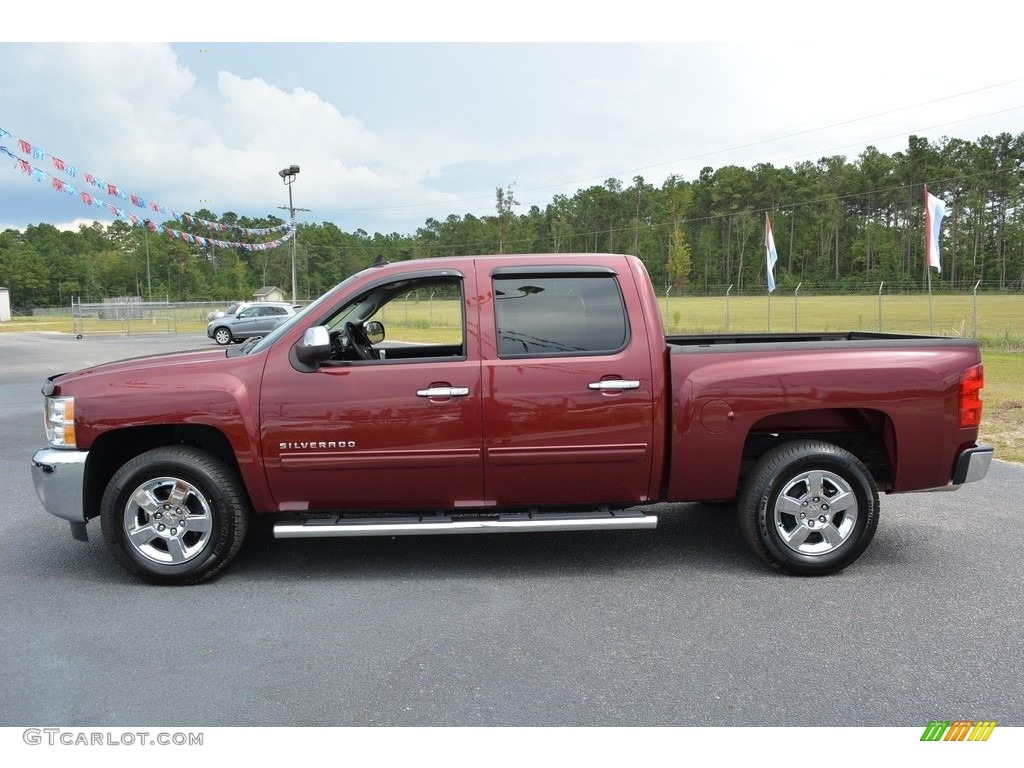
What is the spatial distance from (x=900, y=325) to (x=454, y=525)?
3020 centimetres

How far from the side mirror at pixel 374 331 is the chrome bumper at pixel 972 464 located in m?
3.77

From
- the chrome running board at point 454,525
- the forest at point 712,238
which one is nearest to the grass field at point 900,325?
the chrome running board at point 454,525

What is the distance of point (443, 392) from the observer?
4.40m

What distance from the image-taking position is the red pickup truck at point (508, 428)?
4414 mm

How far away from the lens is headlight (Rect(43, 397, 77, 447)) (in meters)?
4.46

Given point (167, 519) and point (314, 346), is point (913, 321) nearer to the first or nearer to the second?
point (314, 346)

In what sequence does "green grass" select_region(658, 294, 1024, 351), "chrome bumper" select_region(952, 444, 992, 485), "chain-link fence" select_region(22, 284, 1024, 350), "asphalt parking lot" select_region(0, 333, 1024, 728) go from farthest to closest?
"chain-link fence" select_region(22, 284, 1024, 350) → "green grass" select_region(658, 294, 1024, 351) → "chrome bumper" select_region(952, 444, 992, 485) → "asphalt parking lot" select_region(0, 333, 1024, 728)

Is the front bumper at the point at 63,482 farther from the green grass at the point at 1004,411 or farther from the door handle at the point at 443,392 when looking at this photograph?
the green grass at the point at 1004,411

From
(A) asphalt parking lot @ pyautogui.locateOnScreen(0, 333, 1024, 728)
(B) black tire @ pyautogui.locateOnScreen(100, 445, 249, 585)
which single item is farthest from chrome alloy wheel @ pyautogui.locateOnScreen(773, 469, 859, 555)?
(B) black tire @ pyautogui.locateOnScreen(100, 445, 249, 585)

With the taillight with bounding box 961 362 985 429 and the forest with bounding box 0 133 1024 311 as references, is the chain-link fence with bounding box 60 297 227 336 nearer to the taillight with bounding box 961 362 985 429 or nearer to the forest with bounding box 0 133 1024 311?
the forest with bounding box 0 133 1024 311

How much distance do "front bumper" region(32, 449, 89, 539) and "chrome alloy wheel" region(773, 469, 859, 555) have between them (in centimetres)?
402

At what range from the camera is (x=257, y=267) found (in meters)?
110

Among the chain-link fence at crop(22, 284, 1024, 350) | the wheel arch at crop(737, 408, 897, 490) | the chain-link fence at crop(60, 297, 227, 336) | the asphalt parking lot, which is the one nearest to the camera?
the asphalt parking lot

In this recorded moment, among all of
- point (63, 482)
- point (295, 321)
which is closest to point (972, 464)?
point (295, 321)
